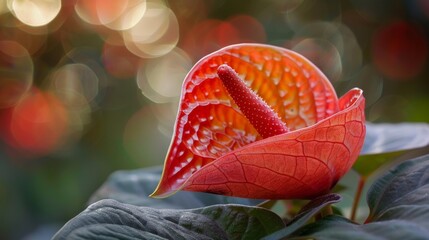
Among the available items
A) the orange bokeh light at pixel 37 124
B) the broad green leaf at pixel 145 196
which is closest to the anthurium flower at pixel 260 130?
the broad green leaf at pixel 145 196

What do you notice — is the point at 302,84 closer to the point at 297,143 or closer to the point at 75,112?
the point at 297,143

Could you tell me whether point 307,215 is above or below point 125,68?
above

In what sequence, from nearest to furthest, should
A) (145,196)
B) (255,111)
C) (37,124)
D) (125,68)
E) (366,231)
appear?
(366,231) < (255,111) < (145,196) < (37,124) < (125,68)

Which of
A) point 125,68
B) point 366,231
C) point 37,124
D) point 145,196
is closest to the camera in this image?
point 366,231

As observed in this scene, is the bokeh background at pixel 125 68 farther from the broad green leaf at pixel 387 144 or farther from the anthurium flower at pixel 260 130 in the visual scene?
the anthurium flower at pixel 260 130

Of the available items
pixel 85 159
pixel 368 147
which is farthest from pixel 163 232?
pixel 85 159

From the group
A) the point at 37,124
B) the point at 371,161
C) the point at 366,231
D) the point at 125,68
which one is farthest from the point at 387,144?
the point at 125,68

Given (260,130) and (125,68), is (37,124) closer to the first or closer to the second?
(125,68)
